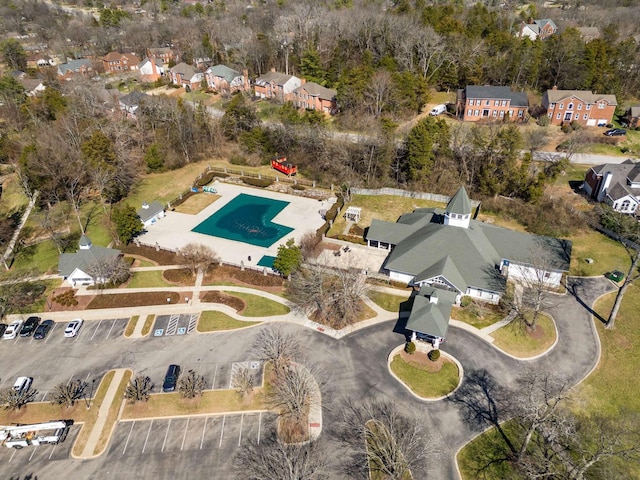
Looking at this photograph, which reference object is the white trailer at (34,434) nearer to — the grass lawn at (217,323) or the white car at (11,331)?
the white car at (11,331)

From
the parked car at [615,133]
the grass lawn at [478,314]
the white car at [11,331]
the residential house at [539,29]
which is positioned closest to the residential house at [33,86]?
the white car at [11,331]

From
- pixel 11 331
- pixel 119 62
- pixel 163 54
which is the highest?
pixel 163 54

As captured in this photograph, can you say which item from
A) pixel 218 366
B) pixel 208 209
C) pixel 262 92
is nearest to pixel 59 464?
pixel 218 366

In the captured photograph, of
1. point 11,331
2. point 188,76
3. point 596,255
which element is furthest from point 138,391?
point 188,76

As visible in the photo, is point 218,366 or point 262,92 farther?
point 262,92

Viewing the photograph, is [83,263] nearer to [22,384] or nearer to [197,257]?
[197,257]

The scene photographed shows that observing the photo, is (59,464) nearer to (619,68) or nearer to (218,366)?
(218,366)

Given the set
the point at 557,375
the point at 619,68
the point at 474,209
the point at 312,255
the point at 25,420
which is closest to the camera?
the point at 25,420
